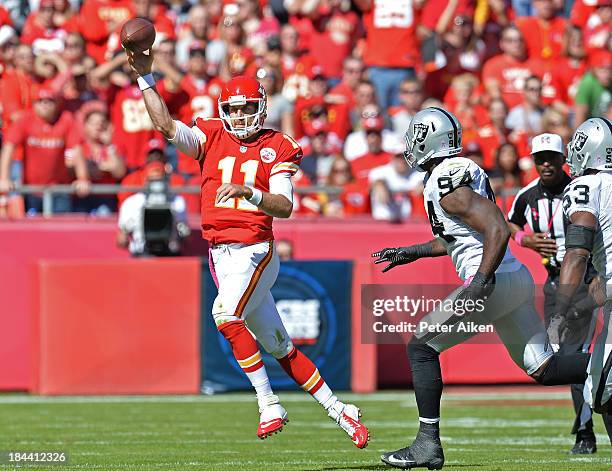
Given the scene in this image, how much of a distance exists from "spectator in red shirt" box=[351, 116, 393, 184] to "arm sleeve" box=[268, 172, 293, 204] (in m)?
6.44

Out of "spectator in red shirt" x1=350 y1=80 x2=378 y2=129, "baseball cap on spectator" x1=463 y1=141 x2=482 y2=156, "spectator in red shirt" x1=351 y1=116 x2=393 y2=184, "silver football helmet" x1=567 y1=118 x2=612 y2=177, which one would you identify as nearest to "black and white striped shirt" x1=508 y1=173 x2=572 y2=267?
"silver football helmet" x1=567 y1=118 x2=612 y2=177

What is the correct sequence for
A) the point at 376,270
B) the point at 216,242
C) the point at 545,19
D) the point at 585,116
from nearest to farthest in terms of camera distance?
the point at 216,242
the point at 376,270
the point at 585,116
the point at 545,19

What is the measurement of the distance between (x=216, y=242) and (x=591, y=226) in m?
2.03

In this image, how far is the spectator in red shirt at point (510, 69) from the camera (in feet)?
49.2

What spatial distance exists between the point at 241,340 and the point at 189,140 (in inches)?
43.5

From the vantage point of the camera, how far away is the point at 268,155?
705 centimetres

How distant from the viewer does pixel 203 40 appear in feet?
47.2

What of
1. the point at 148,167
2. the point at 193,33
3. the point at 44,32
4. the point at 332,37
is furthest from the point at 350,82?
the point at 44,32

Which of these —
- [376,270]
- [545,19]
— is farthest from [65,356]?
[545,19]

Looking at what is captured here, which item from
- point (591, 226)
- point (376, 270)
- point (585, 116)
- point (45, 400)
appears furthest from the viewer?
point (585, 116)

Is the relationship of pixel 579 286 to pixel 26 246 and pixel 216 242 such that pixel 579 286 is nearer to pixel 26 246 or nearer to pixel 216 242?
pixel 216 242

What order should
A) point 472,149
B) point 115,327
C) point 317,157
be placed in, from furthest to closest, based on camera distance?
point 317,157, point 472,149, point 115,327

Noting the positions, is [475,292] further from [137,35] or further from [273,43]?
[273,43]

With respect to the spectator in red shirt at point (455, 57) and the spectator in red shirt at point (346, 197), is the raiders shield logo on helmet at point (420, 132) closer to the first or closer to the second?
the spectator in red shirt at point (346, 197)
